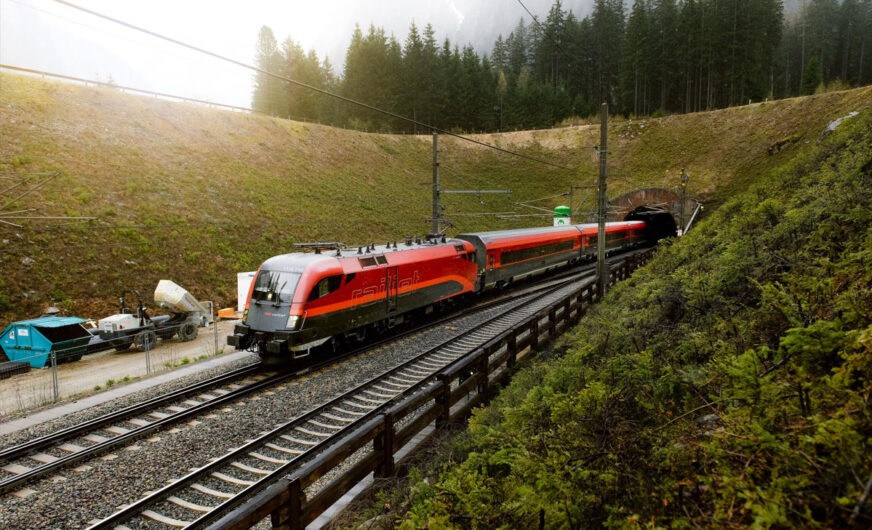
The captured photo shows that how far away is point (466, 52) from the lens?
76.5 meters

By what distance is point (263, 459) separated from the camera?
7.47 meters

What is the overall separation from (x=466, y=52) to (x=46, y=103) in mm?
62325

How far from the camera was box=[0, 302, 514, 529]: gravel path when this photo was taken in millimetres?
6199

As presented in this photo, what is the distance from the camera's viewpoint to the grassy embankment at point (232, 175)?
21.7 metres

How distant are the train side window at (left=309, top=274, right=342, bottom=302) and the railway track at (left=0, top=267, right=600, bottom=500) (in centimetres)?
197

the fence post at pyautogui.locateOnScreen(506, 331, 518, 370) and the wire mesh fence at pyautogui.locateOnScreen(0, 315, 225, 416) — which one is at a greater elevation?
the fence post at pyautogui.locateOnScreen(506, 331, 518, 370)

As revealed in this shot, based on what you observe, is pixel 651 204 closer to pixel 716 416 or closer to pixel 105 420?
pixel 716 416

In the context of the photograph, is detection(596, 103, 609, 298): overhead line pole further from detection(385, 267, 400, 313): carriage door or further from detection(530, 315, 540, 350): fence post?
detection(385, 267, 400, 313): carriage door

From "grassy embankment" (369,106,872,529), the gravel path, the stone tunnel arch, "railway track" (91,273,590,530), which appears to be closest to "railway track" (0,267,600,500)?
the gravel path

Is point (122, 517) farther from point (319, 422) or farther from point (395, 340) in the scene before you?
point (395, 340)

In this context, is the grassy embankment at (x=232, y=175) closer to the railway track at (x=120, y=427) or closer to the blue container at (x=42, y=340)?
the blue container at (x=42, y=340)

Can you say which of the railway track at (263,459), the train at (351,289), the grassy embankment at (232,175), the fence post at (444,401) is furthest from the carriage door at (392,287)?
the grassy embankment at (232,175)

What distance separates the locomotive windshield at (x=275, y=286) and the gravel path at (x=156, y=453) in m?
2.32

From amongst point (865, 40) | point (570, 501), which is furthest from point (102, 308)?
point (865, 40)
